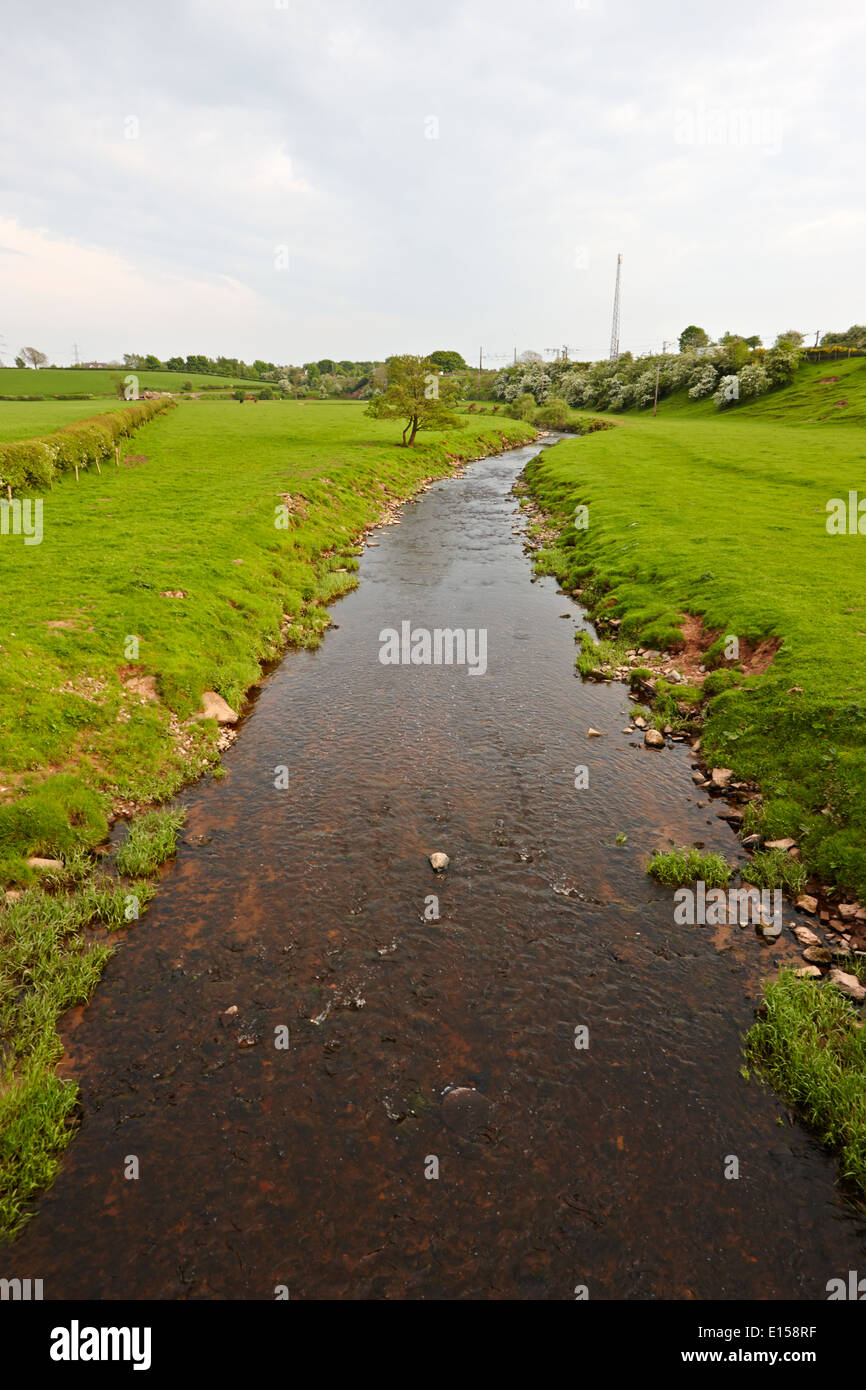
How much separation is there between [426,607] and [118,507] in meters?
23.0

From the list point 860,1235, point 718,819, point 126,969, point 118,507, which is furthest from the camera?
point 118,507

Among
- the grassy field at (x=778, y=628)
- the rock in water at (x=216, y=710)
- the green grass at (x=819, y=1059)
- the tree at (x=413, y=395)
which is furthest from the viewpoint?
the tree at (x=413, y=395)

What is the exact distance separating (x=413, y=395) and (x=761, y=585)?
198 ft

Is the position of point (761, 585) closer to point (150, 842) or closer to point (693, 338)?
point (150, 842)

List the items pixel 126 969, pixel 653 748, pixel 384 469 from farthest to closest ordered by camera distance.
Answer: pixel 384 469 < pixel 653 748 < pixel 126 969

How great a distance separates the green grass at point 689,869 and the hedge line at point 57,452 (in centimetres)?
4289

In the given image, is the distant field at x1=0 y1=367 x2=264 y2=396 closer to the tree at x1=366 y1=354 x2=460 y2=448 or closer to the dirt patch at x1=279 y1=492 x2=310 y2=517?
the tree at x1=366 y1=354 x2=460 y2=448

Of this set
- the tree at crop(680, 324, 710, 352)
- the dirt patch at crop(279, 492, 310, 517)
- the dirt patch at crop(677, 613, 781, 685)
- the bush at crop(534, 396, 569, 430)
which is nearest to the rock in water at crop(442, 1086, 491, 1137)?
the dirt patch at crop(677, 613, 781, 685)

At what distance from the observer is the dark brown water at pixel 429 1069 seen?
26.6ft

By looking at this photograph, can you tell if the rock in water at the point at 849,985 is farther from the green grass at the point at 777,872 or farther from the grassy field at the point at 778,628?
the green grass at the point at 777,872

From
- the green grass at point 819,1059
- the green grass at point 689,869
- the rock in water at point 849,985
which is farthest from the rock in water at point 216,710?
the rock in water at point 849,985
